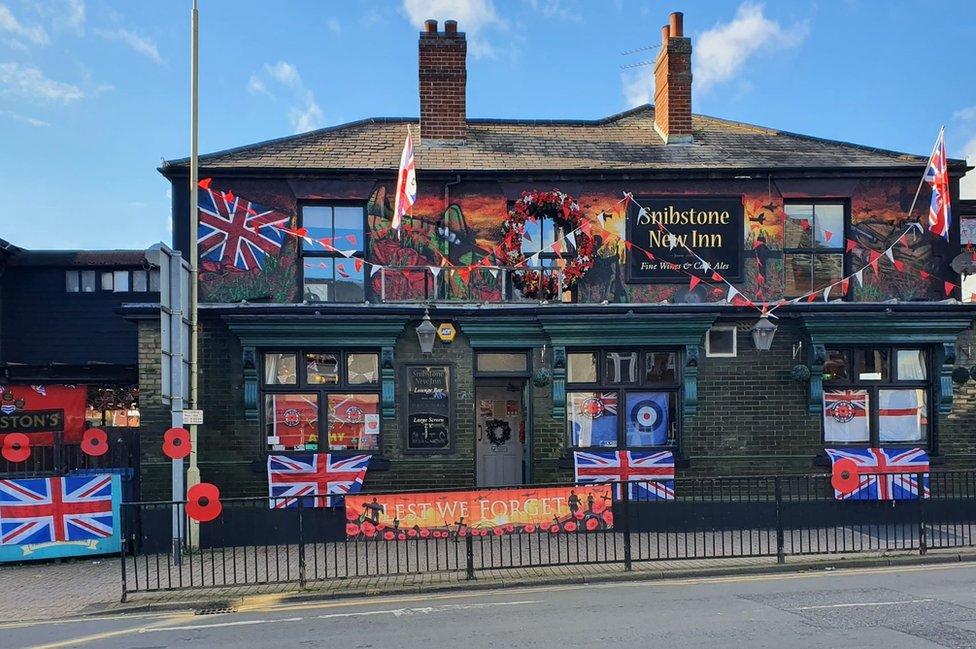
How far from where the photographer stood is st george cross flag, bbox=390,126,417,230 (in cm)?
1225

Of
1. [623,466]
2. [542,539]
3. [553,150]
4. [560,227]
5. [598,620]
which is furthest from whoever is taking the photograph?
[553,150]

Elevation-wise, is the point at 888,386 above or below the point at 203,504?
above

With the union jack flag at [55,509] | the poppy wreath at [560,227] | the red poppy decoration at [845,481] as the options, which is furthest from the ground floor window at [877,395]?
the union jack flag at [55,509]

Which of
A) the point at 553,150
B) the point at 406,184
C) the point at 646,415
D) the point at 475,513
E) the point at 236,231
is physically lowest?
the point at 475,513

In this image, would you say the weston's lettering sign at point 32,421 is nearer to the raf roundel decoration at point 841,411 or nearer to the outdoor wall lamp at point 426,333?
the outdoor wall lamp at point 426,333

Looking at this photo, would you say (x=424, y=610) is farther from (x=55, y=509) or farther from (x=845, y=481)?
(x=845, y=481)

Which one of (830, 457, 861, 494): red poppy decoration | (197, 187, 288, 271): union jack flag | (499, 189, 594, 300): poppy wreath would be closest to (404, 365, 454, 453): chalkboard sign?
(499, 189, 594, 300): poppy wreath

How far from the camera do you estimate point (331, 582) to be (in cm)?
969

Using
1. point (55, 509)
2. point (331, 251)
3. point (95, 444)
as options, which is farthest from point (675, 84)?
point (55, 509)

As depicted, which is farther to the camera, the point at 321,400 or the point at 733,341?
the point at 733,341

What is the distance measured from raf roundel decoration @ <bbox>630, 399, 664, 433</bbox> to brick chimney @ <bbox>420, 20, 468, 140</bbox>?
6672 millimetres

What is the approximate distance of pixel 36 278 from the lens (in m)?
19.4

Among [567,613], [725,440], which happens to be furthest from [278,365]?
[725,440]

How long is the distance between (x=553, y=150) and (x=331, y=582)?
31.0 ft
